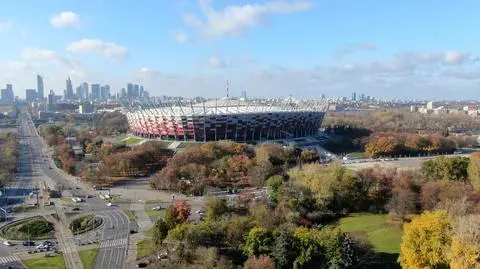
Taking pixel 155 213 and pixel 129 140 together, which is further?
pixel 129 140

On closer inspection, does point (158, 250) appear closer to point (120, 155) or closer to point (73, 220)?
point (73, 220)

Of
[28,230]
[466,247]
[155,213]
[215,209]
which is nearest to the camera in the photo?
[466,247]

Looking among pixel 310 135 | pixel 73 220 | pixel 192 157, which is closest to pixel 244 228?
pixel 73 220

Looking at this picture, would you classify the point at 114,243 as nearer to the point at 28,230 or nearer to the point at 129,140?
the point at 28,230

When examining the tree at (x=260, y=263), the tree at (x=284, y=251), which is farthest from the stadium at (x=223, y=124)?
the tree at (x=260, y=263)

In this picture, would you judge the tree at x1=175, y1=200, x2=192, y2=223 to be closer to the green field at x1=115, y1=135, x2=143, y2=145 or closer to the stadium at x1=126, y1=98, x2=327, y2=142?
the stadium at x1=126, y1=98, x2=327, y2=142

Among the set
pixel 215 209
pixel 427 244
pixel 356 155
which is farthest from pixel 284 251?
pixel 356 155
